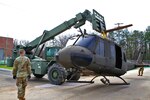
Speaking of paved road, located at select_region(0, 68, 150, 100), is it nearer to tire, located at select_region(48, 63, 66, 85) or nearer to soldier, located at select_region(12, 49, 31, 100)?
soldier, located at select_region(12, 49, 31, 100)

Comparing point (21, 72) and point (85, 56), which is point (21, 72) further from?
point (85, 56)

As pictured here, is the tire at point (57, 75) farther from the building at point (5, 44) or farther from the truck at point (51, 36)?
the building at point (5, 44)

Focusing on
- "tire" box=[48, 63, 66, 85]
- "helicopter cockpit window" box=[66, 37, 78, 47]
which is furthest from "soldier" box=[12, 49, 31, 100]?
"tire" box=[48, 63, 66, 85]

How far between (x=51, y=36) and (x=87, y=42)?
771cm

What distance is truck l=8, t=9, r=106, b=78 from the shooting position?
56.8ft

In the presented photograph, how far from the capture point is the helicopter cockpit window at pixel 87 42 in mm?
13381

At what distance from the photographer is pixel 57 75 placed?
53.4ft

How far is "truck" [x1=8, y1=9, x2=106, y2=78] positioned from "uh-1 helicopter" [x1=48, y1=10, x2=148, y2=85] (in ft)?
2.51

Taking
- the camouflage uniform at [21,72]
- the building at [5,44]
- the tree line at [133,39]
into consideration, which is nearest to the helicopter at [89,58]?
the camouflage uniform at [21,72]

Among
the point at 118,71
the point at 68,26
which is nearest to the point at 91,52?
the point at 118,71

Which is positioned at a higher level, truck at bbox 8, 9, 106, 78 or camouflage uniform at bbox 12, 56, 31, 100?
truck at bbox 8, 9, 106, 78

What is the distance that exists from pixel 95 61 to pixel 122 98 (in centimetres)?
280

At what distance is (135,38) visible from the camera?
112688 millimetres

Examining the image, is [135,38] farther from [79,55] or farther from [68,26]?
[79,55]
